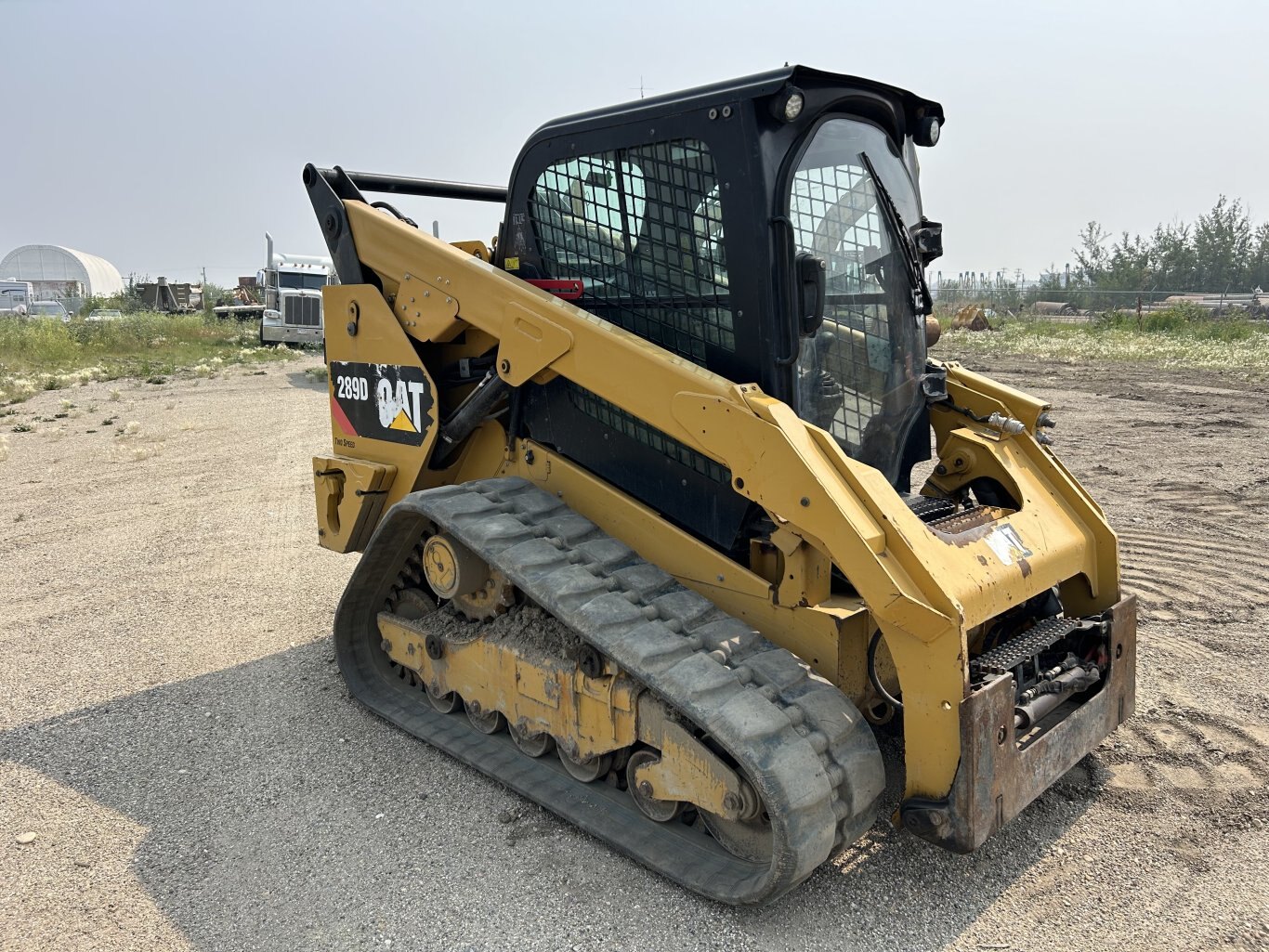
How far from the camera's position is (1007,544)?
368 cm

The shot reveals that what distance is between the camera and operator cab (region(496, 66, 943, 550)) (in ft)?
11.5

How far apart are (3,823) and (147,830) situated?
2.02 ft

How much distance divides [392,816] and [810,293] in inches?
102

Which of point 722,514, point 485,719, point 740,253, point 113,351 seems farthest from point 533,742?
point 113,351

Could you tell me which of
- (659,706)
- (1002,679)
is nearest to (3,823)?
→ (659,706)

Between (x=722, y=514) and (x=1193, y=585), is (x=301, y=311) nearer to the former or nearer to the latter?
(x=1193, y=585)

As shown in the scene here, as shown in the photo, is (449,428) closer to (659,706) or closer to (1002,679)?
(659,706)

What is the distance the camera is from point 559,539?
12.8 feet

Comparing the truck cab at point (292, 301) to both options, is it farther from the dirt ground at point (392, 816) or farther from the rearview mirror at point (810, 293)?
the rearview mirror at point (810, 293)

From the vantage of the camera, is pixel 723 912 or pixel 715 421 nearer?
pixel 723 912

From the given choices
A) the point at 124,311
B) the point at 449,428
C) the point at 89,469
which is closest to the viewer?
the point at 449,428

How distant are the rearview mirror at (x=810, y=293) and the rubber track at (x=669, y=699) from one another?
1100 mm

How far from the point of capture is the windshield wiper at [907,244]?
402 centimetres

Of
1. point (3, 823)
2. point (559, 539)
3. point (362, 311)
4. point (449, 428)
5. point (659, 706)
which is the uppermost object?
point (362, 311)
